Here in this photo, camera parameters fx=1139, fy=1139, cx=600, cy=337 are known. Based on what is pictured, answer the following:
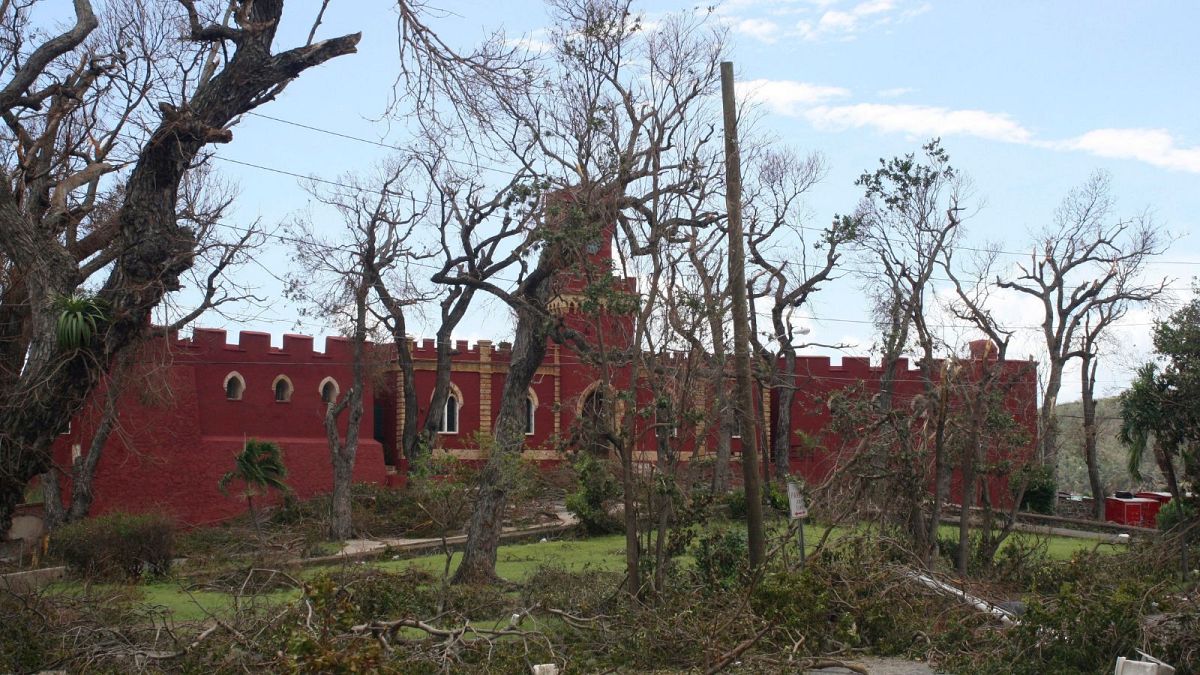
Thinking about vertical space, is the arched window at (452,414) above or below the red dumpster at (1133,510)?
above

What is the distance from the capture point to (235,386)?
102 ft

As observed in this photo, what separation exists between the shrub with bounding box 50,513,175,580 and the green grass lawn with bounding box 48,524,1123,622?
54 centimetres

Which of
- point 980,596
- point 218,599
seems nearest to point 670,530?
point 980,596

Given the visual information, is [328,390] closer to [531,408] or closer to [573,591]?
[531,408]

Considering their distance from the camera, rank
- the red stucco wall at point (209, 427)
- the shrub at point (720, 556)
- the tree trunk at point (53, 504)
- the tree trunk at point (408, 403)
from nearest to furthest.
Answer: the shrub at point (720, 556) → the tree trunk at point (53, 504) → the red stucco wall at point (209, 427) → the tree trunk at point (408, 403)

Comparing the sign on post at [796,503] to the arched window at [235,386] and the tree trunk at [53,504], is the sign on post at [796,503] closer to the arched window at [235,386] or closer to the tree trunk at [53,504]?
the tree trunk at [53,504]

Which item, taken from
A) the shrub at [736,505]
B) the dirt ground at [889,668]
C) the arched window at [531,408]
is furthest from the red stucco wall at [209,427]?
the dirt ground at [889,668]

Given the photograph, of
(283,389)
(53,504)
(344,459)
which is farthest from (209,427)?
(53,504)

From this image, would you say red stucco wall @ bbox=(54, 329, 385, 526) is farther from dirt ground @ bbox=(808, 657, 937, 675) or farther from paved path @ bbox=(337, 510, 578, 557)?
dirt ground @ bbox=(808, 657, 937, 675)

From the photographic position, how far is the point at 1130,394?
695 inches

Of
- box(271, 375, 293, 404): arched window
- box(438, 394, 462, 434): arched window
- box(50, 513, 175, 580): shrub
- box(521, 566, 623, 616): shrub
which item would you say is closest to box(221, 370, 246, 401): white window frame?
box(271, 375, 293, 404): arched window

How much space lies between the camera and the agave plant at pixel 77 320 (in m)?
8.55

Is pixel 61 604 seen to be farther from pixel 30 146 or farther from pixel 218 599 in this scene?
pixel 30 146

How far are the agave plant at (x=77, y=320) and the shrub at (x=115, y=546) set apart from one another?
465 inches
